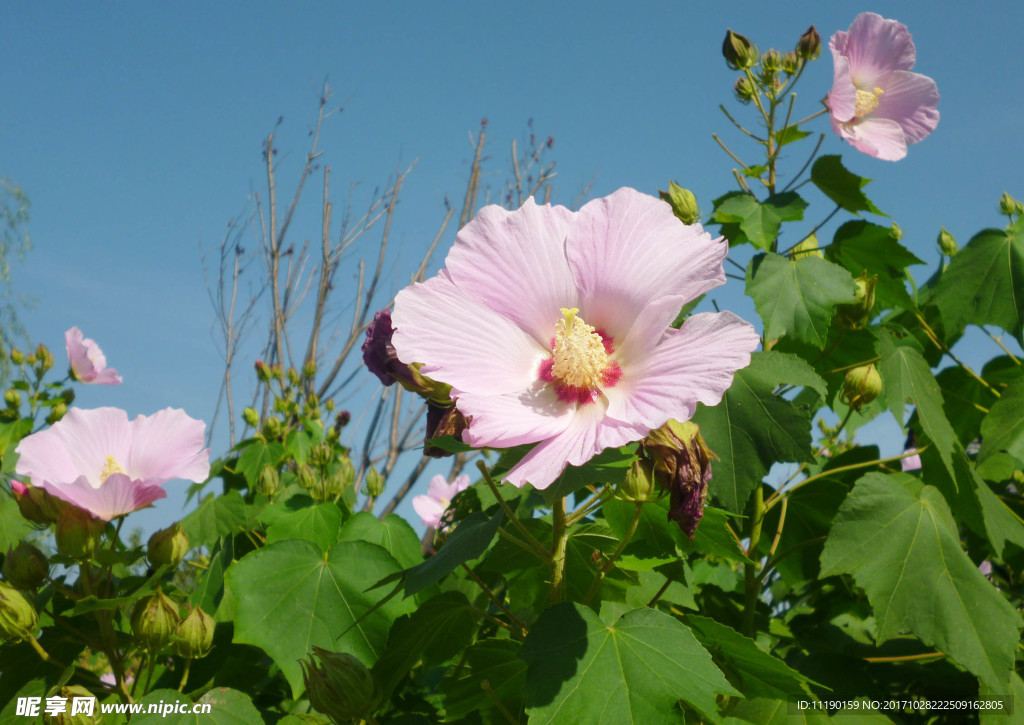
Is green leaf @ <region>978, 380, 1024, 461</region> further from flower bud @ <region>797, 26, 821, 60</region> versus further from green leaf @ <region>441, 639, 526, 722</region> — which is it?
green leaf @ <region>441, 639, 526, 722</region>

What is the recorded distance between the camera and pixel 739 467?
138cm

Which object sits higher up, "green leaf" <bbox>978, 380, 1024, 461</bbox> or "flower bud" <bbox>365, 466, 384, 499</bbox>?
"flower bud" <bbox>365, 466, 384, 499</bbox>

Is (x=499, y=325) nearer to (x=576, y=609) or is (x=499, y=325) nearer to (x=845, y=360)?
(x=576, y=609)

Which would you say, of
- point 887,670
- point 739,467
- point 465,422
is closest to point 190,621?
point 465,422

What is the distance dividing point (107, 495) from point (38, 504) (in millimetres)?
154

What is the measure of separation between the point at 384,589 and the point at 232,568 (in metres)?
0.28

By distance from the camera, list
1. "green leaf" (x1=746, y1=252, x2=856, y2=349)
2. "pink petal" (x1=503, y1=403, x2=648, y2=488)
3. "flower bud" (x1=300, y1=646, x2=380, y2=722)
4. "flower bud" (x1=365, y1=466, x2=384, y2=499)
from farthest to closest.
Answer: "flower bud" (x1=365, y1=466, x2=384, y2=499)
"green leaf" (x1=746, y1=252, x2=856, y2=349)
"flower bud" (x1=300, y1=646, x2=380, y2=722)
"pink petal" (x1=503, y1=403, x2=648, y2=488)

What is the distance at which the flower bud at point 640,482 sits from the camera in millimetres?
989

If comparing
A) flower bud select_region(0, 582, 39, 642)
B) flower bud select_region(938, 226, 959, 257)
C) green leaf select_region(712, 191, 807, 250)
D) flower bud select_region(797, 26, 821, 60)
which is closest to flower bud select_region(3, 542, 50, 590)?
flower bud select_region(0, 582, 39, 642)

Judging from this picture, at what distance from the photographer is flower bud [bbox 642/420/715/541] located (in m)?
0.94

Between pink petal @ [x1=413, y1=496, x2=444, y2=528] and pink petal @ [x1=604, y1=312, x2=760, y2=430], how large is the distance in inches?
82.2

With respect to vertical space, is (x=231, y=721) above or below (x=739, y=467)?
below

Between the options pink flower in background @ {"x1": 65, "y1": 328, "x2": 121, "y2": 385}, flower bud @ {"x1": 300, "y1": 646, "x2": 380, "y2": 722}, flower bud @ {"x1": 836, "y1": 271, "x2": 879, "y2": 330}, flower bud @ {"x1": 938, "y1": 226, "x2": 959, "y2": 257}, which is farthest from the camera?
pink flower in background @ {"x1": 65, "y1": 328, "x2": 121, "y2": 385}

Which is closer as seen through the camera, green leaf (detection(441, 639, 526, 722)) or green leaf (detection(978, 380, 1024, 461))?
green leaf (detection(441, 639, 526, 722))
